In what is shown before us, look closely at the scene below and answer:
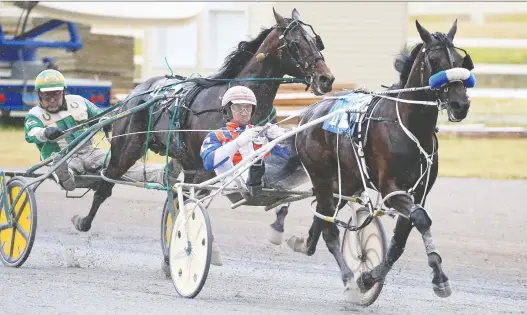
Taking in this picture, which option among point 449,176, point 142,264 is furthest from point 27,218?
point 449,176

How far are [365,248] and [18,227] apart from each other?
2.82 m

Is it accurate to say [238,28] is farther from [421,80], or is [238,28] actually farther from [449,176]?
[421,80]

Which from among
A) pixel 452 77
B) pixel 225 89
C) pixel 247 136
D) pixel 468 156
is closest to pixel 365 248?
pixel 247 136

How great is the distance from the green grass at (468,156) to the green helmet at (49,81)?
5.72 meters

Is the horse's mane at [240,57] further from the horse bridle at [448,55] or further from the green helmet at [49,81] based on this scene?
the horse bridle at [448,55]

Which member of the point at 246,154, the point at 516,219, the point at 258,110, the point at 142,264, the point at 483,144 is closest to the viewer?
the point at 246,154

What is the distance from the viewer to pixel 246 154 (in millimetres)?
8367

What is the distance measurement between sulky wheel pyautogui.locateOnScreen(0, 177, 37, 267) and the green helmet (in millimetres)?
718

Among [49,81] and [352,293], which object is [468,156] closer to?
[49,81]

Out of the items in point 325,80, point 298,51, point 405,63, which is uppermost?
point 405,63

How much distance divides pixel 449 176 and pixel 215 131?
8380 millimetres

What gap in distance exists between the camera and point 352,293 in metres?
7.97

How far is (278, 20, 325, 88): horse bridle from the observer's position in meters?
8.88

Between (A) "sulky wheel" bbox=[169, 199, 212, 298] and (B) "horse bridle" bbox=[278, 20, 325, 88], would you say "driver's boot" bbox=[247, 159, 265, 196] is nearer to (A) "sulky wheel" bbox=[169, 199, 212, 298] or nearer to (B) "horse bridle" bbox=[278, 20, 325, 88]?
(A) "sulky wheel" bbox=[169, 199, 212, 298]
